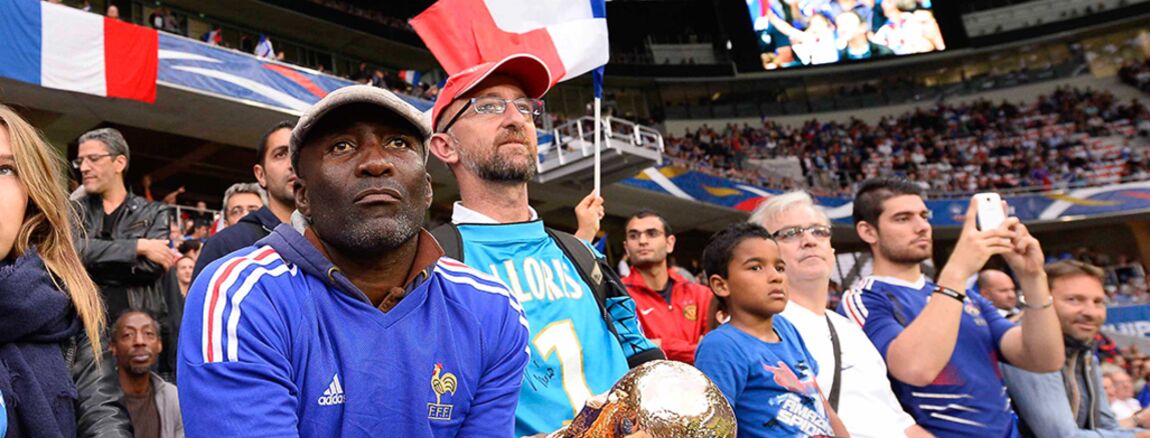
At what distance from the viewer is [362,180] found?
1.43 m

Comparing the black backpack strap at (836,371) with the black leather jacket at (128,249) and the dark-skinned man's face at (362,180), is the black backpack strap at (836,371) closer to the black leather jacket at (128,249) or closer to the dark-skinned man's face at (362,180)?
the dark-skinned man's face at (362,180)

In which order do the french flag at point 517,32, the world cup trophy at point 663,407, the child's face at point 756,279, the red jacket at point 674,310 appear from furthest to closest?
the red jacket at point 674,310
the french flag at point 517,32
the child's face at point 756,279
the world cup trophy at point 663,407

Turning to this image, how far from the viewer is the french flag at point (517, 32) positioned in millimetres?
3023

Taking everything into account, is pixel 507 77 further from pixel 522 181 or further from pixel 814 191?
pixel 814 191

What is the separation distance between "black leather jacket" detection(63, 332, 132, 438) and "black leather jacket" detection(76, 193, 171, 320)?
4.63ft

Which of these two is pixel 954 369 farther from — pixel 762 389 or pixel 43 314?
pixel 43 314

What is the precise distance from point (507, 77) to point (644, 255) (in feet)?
8.31

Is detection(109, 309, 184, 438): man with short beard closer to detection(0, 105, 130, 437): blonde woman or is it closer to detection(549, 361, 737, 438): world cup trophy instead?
detection(0, 105, 130, 437): blonde woman

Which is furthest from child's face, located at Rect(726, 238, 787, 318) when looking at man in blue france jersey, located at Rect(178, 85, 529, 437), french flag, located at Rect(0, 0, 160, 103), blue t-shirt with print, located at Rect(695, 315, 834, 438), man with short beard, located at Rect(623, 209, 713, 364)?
french flag, located at Rect(0, 0, 160, 103)

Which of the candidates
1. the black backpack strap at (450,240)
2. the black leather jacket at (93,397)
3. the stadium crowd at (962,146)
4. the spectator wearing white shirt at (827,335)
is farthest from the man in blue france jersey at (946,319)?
the stadium crowd at (962,146)

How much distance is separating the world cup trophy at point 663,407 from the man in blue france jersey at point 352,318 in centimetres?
43

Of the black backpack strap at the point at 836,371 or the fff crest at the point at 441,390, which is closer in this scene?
the fff crest at the point at 441,390

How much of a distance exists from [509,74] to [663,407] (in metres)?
1.49

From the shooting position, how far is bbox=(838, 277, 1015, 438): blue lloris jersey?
2807 millimetres
